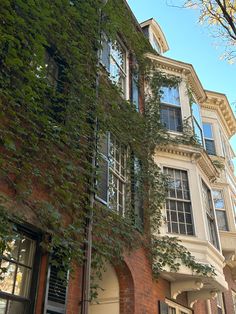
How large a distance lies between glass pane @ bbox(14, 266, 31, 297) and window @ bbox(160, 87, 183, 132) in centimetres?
739

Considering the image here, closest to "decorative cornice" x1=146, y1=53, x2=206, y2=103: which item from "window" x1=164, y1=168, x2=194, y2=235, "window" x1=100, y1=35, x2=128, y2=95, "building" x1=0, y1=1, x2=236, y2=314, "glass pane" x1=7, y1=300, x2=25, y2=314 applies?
"building" x1=0, y1=1, x2=236, y2=314

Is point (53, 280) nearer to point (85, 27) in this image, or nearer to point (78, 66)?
point (78, 66)

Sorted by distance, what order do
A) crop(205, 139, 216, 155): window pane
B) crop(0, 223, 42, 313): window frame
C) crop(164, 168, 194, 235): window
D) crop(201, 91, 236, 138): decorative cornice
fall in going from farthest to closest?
crop(201, 91, 236, 138): decorative cornice
crop(205, 139, 216, 155): window pane
crop(164, 168, 194, 235): window
crop(0, 223, 42, 313): window frame

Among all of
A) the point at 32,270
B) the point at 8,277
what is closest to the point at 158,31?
the point at 32,270

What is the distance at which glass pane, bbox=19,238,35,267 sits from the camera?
5787 millimetres

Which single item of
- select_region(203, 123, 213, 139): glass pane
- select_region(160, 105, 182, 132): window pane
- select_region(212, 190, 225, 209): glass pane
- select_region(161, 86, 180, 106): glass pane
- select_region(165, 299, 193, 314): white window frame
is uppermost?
select_region(203, 123, 213, 139): glass pane

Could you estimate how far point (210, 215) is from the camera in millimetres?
12047

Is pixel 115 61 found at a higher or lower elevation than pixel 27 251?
higher

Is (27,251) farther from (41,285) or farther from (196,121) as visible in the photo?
(196,121)

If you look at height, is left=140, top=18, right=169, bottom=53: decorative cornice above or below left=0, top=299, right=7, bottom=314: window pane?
above

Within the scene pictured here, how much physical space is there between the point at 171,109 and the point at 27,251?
824cm

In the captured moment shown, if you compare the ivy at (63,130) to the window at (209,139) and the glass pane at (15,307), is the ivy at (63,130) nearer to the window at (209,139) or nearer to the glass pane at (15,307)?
the glass pane at (15,307)

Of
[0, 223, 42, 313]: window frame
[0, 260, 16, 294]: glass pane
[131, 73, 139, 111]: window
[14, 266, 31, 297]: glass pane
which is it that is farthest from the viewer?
[131, 73, 139, 111]: window

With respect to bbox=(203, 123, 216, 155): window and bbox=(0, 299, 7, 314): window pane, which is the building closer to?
bbox=(0, 299, 7, 314): window pane
